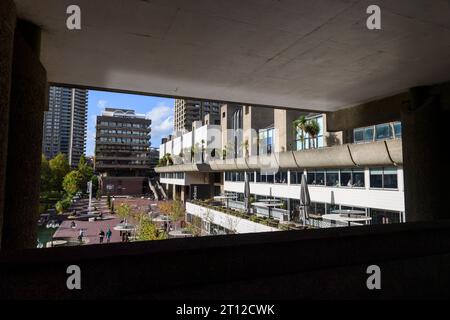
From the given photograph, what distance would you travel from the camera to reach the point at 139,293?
2.86 m

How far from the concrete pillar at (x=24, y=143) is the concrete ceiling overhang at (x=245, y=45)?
1.76 feet

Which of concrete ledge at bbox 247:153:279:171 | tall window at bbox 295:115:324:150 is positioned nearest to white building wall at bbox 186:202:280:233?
concrete ledge at bbox 247:153:279:171

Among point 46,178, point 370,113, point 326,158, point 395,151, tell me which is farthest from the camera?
point 46,178

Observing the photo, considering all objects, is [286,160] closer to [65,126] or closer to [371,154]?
[371,154]

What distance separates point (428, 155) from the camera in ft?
27.2

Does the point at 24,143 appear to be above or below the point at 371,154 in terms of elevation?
below

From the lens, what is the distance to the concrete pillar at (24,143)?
438cm

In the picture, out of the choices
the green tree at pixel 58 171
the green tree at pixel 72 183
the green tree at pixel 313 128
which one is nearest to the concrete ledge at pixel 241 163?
the green tree at pixel 313 128

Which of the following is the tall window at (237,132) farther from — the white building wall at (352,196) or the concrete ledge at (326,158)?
the concrete ledge at (326,158)

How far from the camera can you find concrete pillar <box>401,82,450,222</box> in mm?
8086

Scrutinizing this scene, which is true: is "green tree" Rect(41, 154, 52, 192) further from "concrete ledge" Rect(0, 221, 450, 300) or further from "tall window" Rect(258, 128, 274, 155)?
"concrete ledge" Rect(0, 221, 450, 300)

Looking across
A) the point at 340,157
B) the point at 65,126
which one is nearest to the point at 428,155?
the point at 340,157

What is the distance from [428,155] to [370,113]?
8.31 feet

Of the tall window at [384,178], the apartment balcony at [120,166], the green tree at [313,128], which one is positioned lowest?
the tall window at [384,178]
